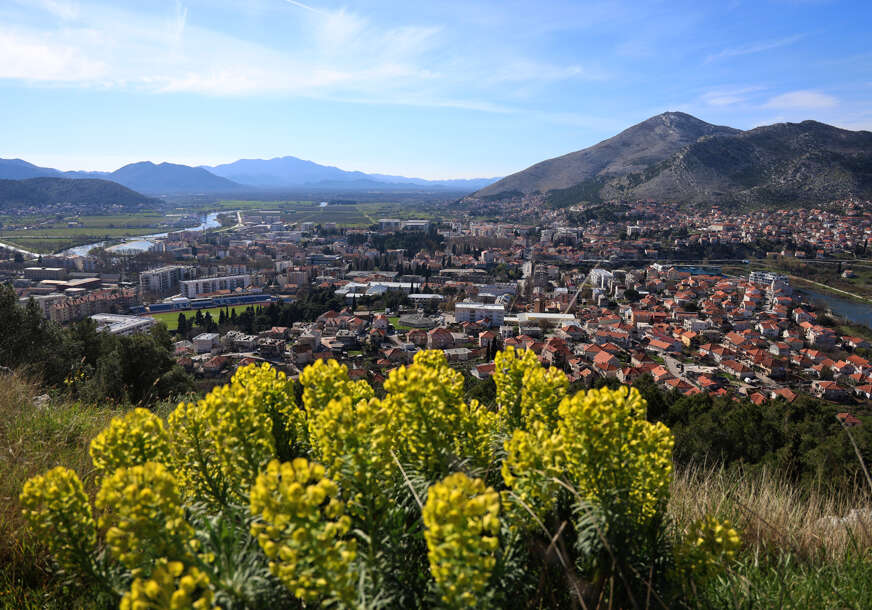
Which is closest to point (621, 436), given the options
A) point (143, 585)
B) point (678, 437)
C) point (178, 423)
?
point (143, 585)

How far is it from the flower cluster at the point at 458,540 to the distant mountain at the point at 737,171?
86.4 metres

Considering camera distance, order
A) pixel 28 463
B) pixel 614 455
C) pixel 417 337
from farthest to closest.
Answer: pixel 417 337 < pixel 28 463 < pixel 614 455

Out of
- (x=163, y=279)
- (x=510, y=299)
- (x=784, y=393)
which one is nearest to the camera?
(x=784, y=393)

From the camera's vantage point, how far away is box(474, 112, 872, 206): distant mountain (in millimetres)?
74062

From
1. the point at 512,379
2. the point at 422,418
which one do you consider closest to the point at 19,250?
the point at 512,379

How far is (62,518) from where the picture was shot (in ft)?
4.05

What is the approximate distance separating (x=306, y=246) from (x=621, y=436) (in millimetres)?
61886

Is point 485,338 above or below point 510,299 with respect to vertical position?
below

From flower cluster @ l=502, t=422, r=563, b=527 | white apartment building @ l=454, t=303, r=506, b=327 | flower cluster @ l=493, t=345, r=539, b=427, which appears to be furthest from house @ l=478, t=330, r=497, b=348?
flower cluster @ l=502, t=422, r=563, b=527

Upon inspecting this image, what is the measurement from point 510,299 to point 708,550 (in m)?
34.2

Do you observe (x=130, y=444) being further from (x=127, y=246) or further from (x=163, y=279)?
(x=127, y=246)

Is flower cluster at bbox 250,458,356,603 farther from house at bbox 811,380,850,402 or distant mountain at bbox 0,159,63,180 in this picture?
distant mountain at bbox 0,159,63,180

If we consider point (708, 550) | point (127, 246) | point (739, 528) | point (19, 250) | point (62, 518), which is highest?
point (62, 518)

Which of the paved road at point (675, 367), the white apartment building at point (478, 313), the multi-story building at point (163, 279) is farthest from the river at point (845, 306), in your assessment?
the multi-story building at point (163, 279)
